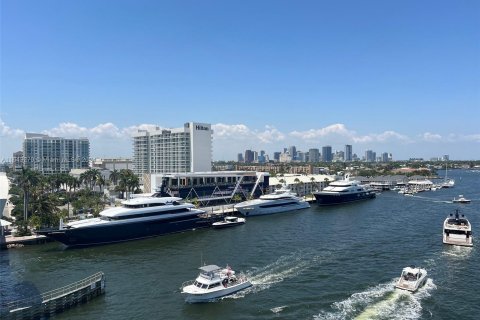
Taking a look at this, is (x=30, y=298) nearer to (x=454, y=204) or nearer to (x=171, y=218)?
(x=171, y=218)

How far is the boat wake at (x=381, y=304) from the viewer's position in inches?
1319

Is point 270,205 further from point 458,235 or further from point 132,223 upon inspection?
point 458,235

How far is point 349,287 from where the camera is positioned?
40.2 meters

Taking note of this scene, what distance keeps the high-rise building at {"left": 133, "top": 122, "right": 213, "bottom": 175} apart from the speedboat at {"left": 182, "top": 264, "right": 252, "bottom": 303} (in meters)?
116

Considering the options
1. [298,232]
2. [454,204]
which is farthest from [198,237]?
[454,204]

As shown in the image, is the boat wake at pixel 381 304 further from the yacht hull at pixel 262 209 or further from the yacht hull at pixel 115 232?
the yacht hull at pixel 262 209

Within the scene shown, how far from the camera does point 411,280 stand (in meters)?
39.4

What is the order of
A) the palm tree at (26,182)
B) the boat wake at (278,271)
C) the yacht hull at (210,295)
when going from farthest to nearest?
the palm tree at (26,182), the boat wake at (278,271), the yacht hull at (210,295)

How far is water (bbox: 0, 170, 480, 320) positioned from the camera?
116 feet

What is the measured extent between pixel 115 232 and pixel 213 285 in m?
32.2

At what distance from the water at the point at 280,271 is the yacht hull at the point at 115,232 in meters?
1.84

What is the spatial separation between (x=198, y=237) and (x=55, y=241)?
82.0 feet

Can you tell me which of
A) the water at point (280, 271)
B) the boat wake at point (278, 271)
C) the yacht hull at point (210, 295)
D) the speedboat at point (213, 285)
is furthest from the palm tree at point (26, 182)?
the boat wake at point (278, 271)

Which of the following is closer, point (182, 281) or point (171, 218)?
point (182, 281)
